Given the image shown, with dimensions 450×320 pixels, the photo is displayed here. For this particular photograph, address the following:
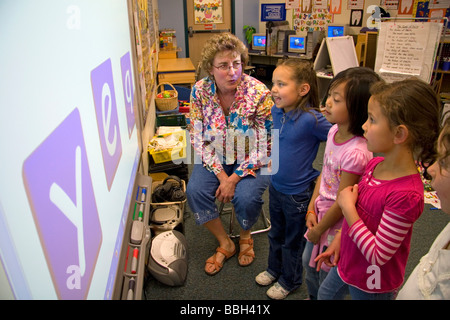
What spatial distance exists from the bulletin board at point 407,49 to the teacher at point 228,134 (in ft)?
7.48

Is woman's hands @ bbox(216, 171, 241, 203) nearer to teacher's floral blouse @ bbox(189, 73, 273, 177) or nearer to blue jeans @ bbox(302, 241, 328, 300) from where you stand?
teacher's floral blouse @ bbox(189, 73, 273, 177)

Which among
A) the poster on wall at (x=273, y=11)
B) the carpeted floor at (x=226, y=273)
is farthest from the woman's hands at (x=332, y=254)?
the poster on wall at (x=273, y=11)

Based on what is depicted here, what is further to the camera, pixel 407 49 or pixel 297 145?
pixel 407 49

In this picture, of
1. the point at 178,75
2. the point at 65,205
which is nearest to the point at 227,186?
the point at 65,205

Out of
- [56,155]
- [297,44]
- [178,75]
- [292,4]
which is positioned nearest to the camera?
[56,155]

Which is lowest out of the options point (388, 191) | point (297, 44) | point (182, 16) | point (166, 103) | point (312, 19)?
point (166, 103)

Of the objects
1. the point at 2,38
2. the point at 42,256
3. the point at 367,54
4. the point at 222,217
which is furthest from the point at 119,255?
the point at 367,54

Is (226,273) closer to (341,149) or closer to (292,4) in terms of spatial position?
(341,149)

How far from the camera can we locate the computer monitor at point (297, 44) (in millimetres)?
5293

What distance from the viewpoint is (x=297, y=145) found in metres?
1.41

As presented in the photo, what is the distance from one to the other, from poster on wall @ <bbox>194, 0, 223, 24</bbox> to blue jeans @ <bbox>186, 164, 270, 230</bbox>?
5351mm

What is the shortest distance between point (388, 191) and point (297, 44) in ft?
16.5

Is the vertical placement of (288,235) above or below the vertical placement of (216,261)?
above
